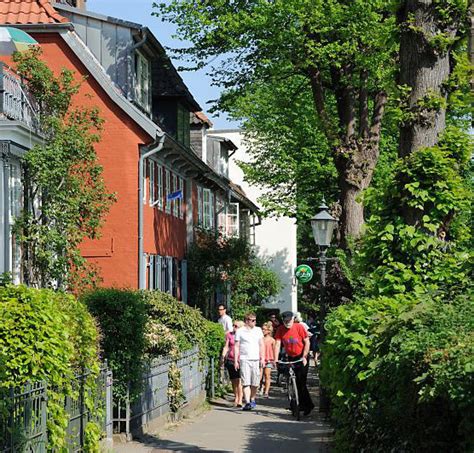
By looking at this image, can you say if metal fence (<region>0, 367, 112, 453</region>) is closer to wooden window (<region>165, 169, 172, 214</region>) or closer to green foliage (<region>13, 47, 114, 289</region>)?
green foliage (<region>13, 47, 114, 289</region>)

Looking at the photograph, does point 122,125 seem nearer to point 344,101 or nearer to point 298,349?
point 344,101

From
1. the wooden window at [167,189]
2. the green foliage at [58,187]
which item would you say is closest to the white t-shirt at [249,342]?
the green foliage at [58,187]

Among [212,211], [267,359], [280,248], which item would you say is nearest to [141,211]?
[267,359]

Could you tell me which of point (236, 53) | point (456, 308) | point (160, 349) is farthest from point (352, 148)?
point (456, 308)

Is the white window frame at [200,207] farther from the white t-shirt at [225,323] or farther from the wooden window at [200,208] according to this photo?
the white t-shirt at [225,323]

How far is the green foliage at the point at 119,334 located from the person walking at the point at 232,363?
278 inches

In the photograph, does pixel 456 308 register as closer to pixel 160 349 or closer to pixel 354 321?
pixel 354 321

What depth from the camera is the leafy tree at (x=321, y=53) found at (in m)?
25.3

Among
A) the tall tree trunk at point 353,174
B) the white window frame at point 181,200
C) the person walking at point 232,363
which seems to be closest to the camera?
the person walking at point 232,363

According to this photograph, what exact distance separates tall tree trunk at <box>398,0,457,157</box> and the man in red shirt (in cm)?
1155

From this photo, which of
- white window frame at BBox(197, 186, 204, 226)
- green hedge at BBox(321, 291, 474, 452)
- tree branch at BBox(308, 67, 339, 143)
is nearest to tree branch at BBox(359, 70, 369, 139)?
tree branch at BBox(308, 67, 339, 143)

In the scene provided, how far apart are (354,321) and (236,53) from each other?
18.4m

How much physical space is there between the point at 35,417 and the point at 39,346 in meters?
0.63

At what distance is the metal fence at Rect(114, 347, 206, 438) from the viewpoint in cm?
1636
